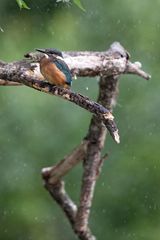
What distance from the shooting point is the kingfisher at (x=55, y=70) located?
10.1ft

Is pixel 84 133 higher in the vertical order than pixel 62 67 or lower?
lower

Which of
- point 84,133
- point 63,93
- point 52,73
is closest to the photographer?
point 63,93

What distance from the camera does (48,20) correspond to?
5836 mm

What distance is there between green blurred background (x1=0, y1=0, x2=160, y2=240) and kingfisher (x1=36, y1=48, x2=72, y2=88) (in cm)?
273

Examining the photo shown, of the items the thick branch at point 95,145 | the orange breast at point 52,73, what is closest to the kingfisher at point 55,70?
the orange breast at point 52,73

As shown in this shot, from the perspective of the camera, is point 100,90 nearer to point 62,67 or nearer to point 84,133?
point 62,67

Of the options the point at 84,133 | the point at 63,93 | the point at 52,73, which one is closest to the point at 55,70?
the point at 52,73

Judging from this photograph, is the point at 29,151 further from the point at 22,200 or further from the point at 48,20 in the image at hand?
the point at 48,20

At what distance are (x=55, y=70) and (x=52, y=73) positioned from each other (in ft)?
0.05

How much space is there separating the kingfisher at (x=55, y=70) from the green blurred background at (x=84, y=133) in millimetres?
2729

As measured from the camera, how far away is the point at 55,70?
3.09m

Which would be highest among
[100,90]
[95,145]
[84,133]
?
[100,90]

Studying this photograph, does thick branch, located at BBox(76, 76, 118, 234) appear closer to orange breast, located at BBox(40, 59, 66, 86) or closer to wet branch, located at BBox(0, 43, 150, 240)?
wet branch, located at BBox(0, 43, 150, 240)

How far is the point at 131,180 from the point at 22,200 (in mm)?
776
